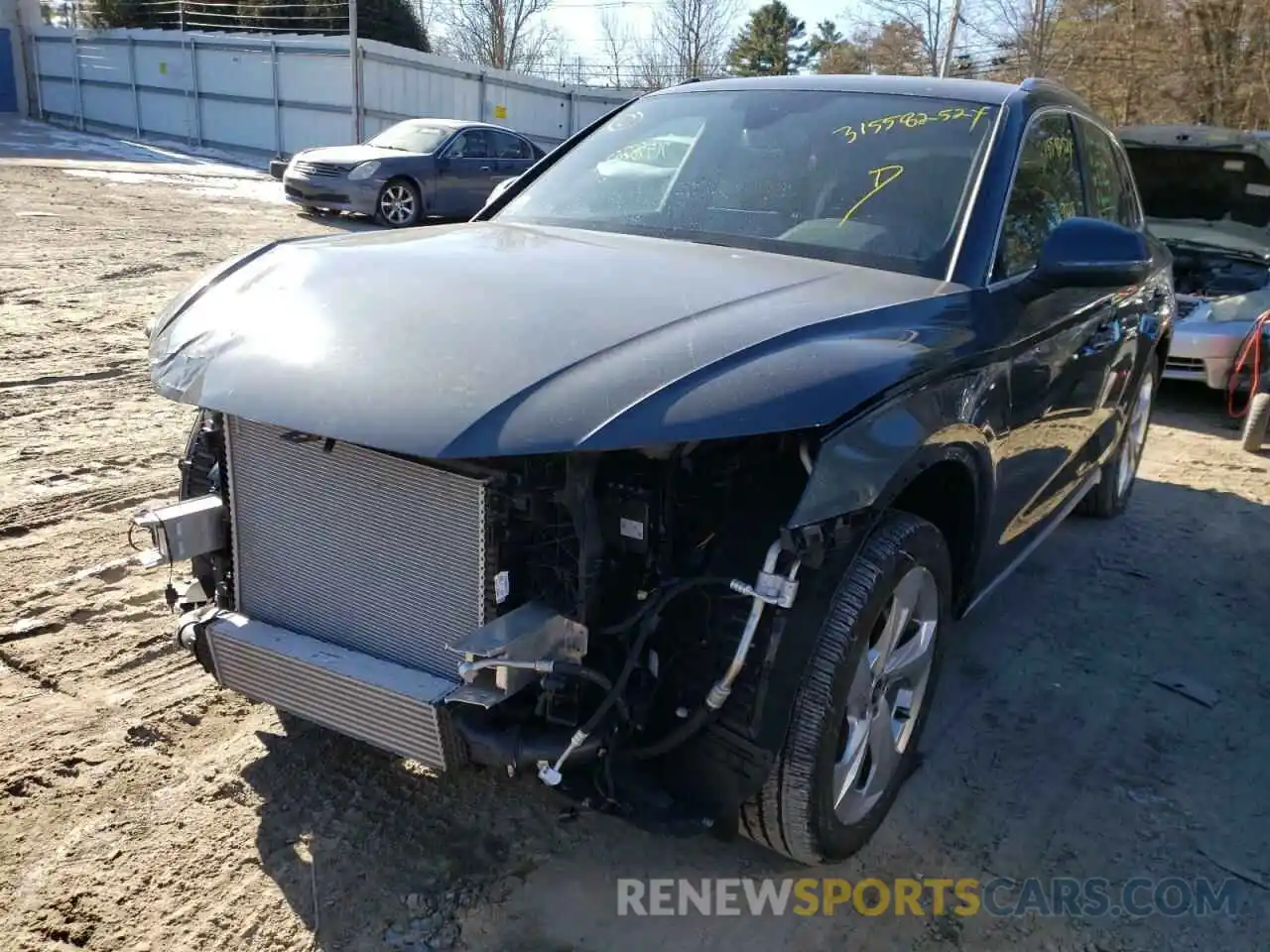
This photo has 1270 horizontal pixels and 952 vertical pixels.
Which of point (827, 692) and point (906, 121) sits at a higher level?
point (906, 121)

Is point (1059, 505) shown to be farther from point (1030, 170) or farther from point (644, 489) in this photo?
point (644, 489)

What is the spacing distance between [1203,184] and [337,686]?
29.4 feet

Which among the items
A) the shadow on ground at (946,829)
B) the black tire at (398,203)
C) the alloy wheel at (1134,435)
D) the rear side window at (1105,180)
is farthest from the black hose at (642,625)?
the black tire at (398,203)

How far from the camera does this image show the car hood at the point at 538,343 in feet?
6.48

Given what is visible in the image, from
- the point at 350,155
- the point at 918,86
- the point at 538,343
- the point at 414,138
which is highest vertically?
the point at 918,86

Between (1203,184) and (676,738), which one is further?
(1203,184)

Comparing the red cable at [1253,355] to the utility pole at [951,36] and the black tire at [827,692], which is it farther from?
the utility pole at [951,36]

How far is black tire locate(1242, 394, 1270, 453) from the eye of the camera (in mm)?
6832

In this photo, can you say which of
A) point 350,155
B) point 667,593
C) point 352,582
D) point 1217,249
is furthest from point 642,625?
point 350,155

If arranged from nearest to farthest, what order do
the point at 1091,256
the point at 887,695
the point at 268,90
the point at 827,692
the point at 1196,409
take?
the point at 827,692
the point at 887,695
the point at 1091,256
the point at 1196,409
the point at 268,90

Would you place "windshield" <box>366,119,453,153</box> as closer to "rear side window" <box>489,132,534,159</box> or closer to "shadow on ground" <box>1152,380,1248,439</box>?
"rear side window" <box>489,132,534,159</box>

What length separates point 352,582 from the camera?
2.46 m

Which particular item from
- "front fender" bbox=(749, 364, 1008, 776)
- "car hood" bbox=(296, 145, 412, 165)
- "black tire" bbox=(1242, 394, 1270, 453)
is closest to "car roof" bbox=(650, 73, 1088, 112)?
"front fender" bbox=(749, 364, 1008, 776)

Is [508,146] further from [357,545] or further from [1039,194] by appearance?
[357,545]
